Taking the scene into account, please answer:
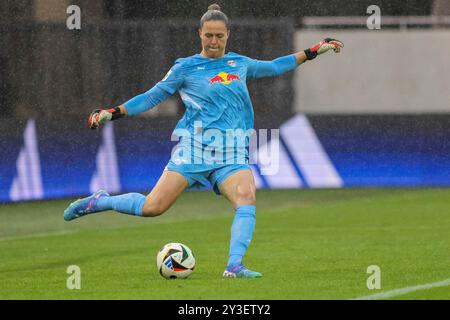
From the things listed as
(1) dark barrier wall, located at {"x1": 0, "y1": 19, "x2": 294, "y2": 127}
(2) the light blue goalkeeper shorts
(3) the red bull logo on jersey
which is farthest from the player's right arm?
(1) dark barrier wall, located at {"x1": 0, "y1": 19, "x2": 294, "y2": 127}

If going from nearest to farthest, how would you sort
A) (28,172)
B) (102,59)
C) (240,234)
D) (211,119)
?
1. (240,234)
2. (211,119)
3. (28,172)
4. (102,59)

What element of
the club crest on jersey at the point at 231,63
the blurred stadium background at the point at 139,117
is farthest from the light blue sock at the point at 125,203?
the blurred stadium background at the point at 139,117

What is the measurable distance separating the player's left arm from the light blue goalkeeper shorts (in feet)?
2.59

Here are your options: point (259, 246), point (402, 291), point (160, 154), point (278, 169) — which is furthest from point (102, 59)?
point (402, 291)

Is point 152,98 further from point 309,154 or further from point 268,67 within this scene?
point 309,154

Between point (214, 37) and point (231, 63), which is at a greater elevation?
point (214, 37)

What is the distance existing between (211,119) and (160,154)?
9.87 meters

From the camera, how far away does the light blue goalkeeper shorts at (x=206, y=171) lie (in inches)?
410

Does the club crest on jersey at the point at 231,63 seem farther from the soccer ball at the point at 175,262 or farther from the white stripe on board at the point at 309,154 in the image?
the white stripe on board at the point at 309,154

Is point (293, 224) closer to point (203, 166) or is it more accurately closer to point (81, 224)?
point (81, 224)

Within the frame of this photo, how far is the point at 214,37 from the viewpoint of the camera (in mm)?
10352
